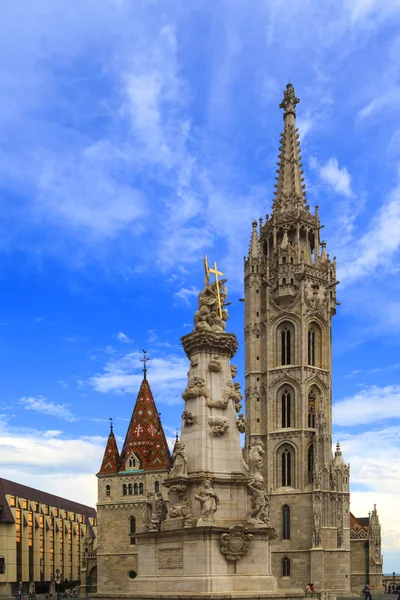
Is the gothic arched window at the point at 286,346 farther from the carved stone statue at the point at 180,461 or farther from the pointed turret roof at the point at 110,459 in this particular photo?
the carved stone statue at the point at 180,461

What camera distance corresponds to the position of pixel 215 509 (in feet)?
82.3

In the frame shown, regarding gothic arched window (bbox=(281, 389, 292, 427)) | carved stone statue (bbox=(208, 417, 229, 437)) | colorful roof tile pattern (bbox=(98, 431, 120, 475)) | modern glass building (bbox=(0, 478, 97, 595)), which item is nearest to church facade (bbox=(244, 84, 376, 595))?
Answer: gothic arched window (bbox=(281, 389, 292, 427))

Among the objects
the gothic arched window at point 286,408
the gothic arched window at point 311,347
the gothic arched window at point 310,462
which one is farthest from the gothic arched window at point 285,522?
the gothic arched window at point 311,347

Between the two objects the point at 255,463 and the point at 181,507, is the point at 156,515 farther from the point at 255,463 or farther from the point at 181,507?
the point at 255,463

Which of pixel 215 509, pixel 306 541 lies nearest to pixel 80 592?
pixel 306 541

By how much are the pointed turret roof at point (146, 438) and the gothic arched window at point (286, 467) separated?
10.2 meters

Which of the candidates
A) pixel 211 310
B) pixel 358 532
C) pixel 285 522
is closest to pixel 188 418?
pixel 211 310

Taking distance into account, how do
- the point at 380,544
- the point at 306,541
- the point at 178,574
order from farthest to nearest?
the point at 380,544, the point at 306,541, the point at 178,574

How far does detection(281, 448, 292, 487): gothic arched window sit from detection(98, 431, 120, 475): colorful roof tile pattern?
14.8 m

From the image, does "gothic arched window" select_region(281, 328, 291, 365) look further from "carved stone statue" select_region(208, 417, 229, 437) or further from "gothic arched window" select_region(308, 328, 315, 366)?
"carved stone statue" select_region(208, 417, 229, 437)

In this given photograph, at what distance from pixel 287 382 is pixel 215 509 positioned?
152 ft

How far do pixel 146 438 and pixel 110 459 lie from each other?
366cm

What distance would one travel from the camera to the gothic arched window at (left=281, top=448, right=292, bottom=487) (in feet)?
225

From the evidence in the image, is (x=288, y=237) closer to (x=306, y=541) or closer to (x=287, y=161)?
(x=287, y=161)
